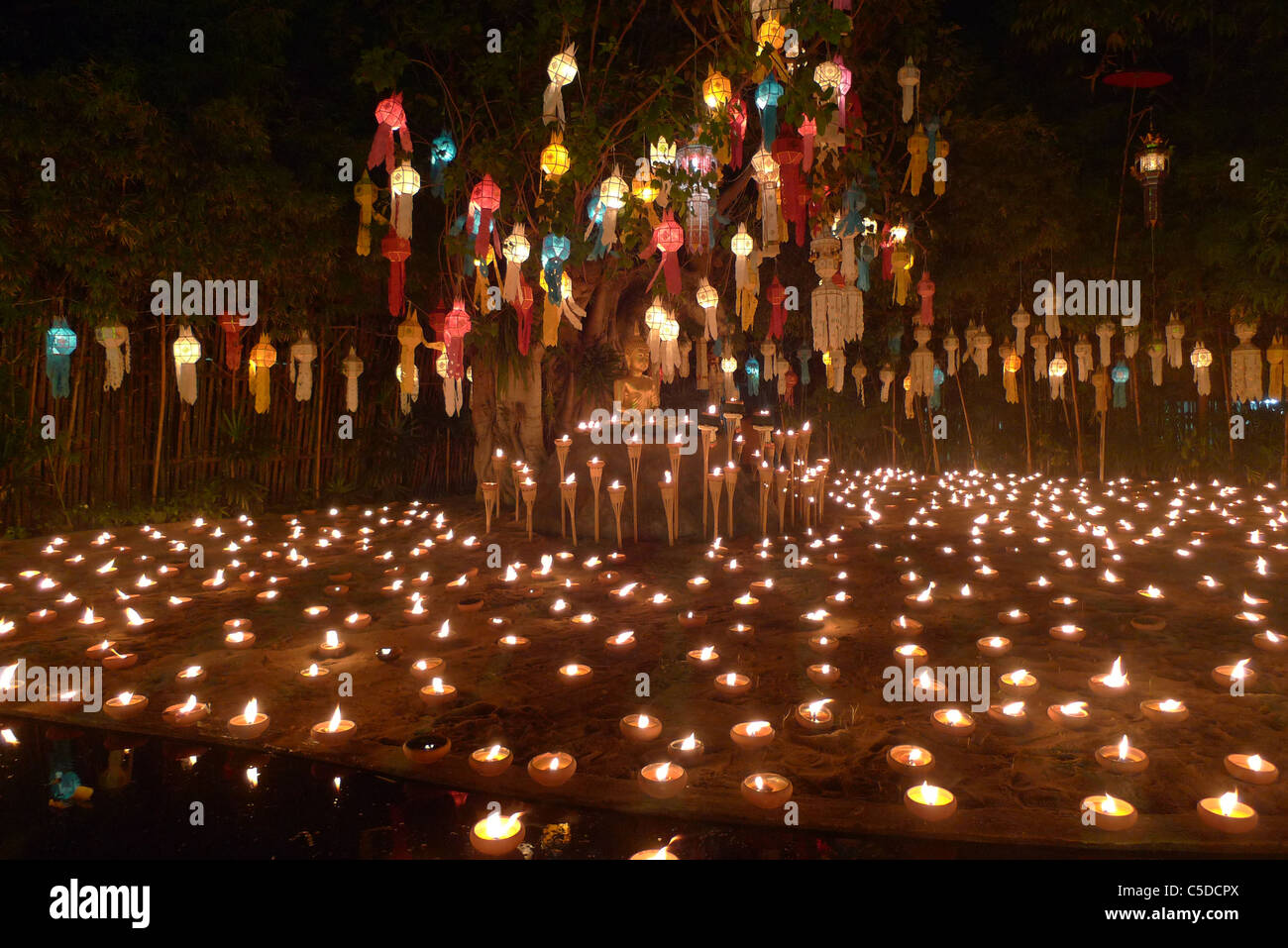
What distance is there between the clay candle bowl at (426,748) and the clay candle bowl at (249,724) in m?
0.52

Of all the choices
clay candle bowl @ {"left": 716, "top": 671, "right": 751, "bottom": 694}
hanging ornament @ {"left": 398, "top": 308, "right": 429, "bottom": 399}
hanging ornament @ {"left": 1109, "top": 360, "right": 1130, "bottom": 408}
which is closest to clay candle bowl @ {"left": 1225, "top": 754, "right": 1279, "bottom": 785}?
clay candle bowl @ {"left": 716, "top": 671, "right": 751, "bottom": 694}

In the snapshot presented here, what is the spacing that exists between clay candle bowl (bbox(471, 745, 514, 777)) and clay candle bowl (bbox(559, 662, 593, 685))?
672mm

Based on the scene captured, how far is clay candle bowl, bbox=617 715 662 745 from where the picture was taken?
7.22ft

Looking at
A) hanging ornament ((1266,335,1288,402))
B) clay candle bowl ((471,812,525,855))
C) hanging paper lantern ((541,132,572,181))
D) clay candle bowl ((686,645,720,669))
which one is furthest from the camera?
hanging ornament ((1266,335,1288,402))

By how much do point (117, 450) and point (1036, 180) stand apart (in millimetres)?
9364

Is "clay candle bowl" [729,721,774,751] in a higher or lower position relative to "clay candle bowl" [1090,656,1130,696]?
lower

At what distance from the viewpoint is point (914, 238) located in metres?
7.41

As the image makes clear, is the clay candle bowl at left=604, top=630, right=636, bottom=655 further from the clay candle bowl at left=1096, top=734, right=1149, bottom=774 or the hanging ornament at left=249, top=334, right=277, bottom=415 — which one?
the hanging ornament at left=249, top=334, right=277, bottom=415

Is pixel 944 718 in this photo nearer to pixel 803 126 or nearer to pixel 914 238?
pixel 803 126

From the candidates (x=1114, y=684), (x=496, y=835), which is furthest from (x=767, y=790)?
(x=1114, y=684)

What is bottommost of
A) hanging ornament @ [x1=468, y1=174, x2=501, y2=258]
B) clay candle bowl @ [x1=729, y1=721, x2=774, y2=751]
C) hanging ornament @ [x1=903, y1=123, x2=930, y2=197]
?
clay candle bowl @ [x1=729, y1=721, x2=774, y2=751]

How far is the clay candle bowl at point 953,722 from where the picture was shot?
7.23ft

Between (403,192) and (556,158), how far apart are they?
97cm

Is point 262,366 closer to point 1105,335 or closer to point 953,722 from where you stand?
point 953,722
